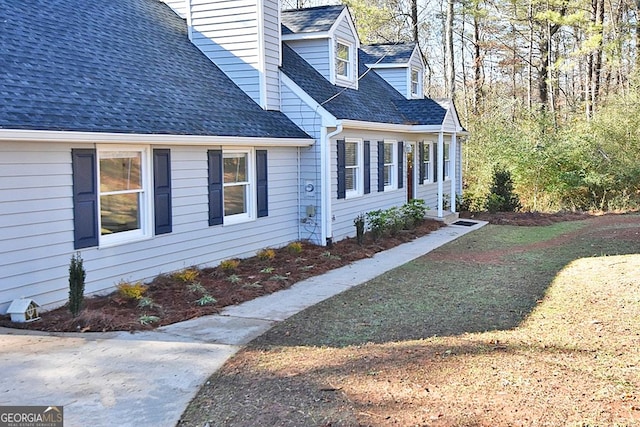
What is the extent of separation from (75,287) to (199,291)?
1.93 metres

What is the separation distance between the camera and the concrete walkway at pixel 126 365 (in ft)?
14.2

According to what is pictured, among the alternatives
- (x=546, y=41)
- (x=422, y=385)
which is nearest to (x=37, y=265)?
(x=422, y=385)

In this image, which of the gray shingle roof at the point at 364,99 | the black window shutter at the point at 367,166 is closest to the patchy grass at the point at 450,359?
the gray shingle roof at the point at 364,99

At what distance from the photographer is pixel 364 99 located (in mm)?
15312

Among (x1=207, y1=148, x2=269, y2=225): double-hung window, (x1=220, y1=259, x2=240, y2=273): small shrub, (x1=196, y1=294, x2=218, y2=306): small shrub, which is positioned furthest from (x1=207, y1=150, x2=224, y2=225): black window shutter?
(x1=196, y1=294, x2=218, y2=306): small shrub

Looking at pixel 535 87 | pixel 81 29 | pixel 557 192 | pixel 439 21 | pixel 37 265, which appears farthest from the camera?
pixel 535 87

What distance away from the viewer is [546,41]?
90.0 ft

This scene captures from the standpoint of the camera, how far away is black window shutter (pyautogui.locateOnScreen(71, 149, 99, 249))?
7.33m

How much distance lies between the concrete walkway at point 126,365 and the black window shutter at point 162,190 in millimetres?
2016

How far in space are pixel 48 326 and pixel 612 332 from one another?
19.6ft

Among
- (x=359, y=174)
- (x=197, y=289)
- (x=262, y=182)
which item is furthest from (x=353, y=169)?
(x=197, y=289)

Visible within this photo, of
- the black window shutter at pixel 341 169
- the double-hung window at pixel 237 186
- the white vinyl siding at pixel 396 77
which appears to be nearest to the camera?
the double-hung window at pixel 237 186

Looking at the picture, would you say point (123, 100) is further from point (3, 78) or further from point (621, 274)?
point (621, 274)

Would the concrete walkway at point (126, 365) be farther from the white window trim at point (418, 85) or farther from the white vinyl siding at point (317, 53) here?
the white window trim at point (418, 85)
